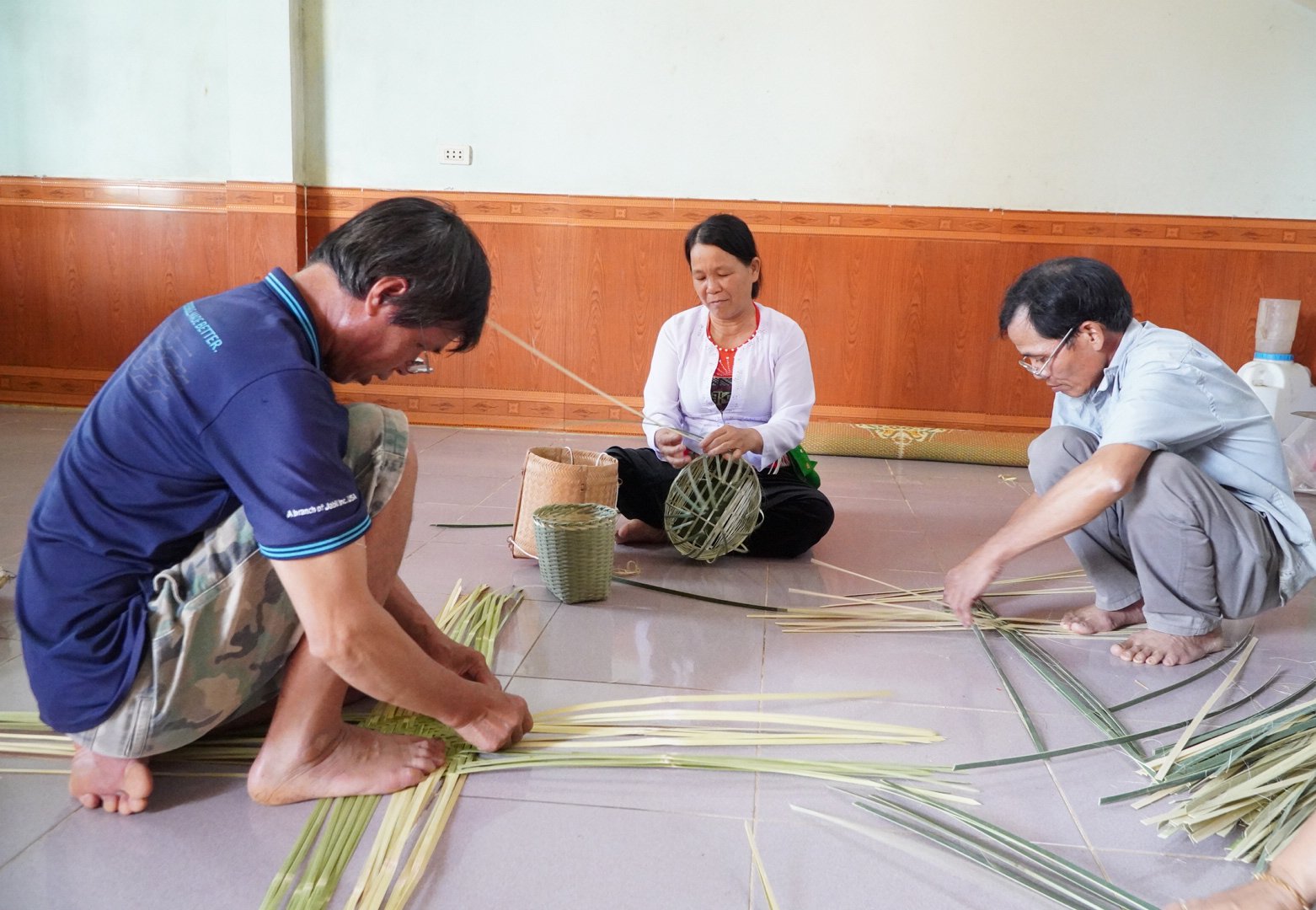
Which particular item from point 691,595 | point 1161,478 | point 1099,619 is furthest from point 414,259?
point 1099,619

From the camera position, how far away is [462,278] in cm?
148

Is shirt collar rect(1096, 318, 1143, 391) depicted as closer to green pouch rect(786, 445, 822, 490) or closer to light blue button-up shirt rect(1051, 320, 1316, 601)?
light blue button-up shirt rect(1051, 320, 1316, 601)

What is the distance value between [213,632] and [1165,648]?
78.9 inches

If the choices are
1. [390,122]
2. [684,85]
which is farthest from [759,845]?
[390,122]

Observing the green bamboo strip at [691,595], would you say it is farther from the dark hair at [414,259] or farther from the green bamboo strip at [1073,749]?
the dark hair at [414,259]

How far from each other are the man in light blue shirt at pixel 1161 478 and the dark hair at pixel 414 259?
1.31 meters

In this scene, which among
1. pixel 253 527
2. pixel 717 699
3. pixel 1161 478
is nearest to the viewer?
pixel 253 527

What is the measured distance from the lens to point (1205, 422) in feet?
7.36

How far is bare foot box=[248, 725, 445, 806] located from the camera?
1588mm

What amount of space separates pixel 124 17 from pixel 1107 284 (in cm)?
473

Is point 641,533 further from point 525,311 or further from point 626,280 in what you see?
point 525,311

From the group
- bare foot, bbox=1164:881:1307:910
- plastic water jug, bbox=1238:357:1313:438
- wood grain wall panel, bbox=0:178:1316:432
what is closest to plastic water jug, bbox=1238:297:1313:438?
plastic water jug, bbox=1238:357:1313:438

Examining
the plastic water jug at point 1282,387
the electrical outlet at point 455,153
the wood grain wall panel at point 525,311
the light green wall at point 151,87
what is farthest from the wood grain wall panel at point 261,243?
the plastic water jug at point 1282,387

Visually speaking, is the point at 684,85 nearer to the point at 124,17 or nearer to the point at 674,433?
the point at 674,433
